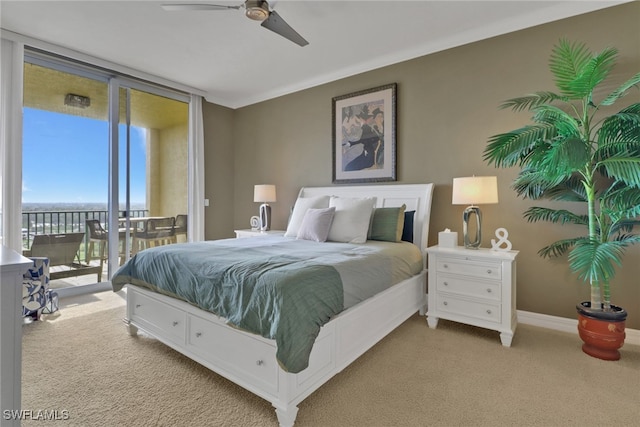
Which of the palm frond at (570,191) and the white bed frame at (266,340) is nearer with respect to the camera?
the white bed frame at (266,340)

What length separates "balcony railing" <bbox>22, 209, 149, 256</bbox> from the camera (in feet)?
11.2

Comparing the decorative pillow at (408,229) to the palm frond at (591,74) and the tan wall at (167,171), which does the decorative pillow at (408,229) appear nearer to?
the palm frond at (591,74)

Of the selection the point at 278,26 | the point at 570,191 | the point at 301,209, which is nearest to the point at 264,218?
the point at 301,209

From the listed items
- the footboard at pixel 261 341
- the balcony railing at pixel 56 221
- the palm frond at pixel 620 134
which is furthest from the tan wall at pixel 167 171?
the palm frond at pixel 620 134

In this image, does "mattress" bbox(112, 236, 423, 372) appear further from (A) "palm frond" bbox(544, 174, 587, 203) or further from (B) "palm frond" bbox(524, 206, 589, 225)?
(A) "palm frond" bbox(544, 174, 587, 203)

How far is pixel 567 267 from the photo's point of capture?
2645 mm

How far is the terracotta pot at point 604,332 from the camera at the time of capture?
211 centimetres

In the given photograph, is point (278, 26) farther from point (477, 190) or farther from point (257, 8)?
point (477, 190)

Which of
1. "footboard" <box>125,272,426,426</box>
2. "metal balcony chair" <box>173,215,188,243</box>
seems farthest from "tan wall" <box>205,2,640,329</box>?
"metal balcony chair" <box>173,215,188,243</box>

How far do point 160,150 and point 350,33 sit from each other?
3.10m

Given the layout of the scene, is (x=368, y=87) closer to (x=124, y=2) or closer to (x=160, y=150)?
(x=124, y=2)

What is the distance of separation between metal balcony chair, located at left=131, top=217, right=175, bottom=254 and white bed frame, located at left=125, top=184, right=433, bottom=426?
198 cm

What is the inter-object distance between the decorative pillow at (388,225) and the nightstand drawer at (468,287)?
55cm

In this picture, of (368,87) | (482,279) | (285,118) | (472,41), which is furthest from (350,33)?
(482,279)
